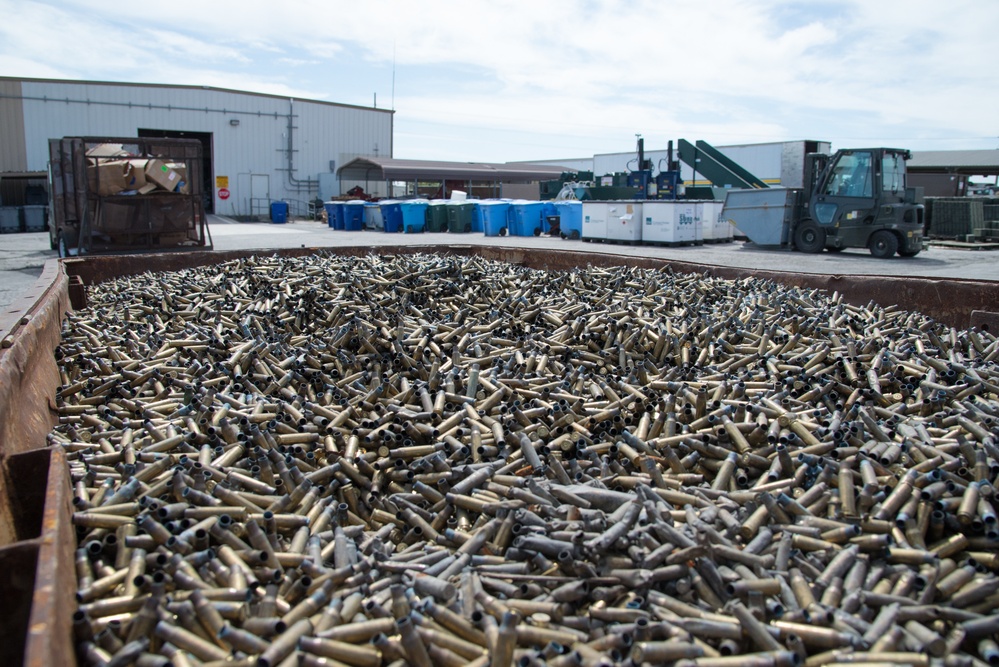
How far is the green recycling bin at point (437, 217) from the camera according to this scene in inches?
1227

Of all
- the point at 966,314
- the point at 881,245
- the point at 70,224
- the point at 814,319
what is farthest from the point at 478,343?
the point at 881,245

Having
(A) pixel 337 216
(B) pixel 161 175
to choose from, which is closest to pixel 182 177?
(B) pixel 161 175

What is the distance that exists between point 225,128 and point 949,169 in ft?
139

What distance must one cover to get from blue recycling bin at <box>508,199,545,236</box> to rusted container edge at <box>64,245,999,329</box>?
1397 centimetres

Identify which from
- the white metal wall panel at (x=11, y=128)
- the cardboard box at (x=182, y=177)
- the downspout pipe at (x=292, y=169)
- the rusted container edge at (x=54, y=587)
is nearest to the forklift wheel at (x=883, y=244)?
the cardboard box at (x=182, y=177)

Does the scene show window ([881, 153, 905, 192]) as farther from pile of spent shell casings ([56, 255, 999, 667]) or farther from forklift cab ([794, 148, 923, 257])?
pile of spent shell casings ([56, 255, 999, 667])

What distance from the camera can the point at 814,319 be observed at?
7.19 m

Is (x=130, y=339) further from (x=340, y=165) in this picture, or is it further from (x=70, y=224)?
(x=340, y=165)

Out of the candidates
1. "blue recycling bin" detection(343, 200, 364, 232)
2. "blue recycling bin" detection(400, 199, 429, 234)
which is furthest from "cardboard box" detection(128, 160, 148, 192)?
"blue recycling bin" detection(343, 200, 364, 232)

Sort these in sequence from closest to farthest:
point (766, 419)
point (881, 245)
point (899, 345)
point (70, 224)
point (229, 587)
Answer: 1. point (229, 587)
2. point (766, 419)
3. point (899, 345)
4. point (70, 224)
5. point (881, 245)

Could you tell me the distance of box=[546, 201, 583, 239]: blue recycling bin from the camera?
2602 cm

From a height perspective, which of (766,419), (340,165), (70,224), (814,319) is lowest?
(766,419)

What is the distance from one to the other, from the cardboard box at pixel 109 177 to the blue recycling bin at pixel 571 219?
1552cm

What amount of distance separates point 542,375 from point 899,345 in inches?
135
